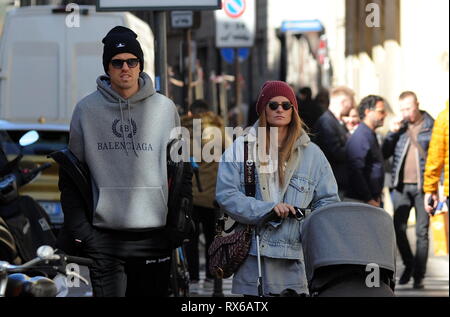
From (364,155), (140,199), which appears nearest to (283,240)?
(140,199)

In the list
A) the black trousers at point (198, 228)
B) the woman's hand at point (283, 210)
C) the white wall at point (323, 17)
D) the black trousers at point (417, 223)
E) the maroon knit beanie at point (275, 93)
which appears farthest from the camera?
the white wall at point (323, 17)

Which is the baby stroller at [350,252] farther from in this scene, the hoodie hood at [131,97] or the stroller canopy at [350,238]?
the hoodie hood at [131,97]

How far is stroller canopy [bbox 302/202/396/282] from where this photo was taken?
259 inches

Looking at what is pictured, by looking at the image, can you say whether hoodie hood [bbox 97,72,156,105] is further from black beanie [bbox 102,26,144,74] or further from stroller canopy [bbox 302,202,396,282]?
stroller canopy [bbox 302,202,396,282]

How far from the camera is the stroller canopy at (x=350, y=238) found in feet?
21.6

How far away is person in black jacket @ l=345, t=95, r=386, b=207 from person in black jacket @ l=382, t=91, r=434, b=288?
2.98ft

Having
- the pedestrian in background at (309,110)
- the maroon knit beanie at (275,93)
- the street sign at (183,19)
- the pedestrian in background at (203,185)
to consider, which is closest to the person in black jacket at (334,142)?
the pedestrian in background at (203,185)

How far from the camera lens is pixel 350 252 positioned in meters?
6.58

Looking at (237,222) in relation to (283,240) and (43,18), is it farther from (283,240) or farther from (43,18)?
(43,18)

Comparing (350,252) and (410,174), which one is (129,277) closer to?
(350,252)

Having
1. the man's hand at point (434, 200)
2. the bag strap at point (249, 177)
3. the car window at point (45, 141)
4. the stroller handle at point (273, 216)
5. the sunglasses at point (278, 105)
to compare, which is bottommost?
the man's hand at point (434, 200)

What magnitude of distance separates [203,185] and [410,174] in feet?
7.33

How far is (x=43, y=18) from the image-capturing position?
21016mm

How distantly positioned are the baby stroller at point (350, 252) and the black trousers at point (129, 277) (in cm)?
A: 122
